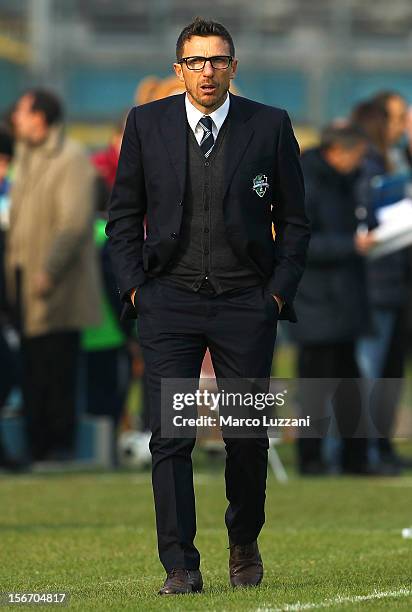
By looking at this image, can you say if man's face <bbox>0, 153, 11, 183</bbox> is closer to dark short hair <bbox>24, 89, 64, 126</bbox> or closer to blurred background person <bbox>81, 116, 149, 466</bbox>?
dark short hair <bbox>24, 89, 64, 126</bbox>

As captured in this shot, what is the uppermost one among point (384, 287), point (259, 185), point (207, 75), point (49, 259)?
point (207, 75)

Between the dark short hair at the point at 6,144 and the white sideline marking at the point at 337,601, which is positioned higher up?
the dark short hair at the point at 6,144

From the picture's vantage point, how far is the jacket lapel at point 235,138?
22.5 ft

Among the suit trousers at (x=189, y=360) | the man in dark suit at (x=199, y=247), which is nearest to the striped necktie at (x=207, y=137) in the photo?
the man in dark suit at (x=199, y=247)

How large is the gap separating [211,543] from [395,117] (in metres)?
5.37

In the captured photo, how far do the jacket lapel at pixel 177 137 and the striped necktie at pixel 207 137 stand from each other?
0.22 feet

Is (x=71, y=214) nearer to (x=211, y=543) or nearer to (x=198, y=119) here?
(x=211, y=543)

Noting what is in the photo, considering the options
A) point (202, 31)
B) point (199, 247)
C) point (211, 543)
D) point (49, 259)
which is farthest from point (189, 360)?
point (49, 259)

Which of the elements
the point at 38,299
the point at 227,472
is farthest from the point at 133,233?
the point at 38,299

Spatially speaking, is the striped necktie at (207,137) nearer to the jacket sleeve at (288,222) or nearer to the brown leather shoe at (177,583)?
the jacket sleeve at (288,222)

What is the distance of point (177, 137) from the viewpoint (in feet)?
22.6

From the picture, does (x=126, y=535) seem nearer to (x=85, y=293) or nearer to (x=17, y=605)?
(x=17, y=605)

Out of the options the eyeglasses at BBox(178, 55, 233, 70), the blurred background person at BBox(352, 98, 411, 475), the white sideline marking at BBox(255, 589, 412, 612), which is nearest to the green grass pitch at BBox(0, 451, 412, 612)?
the white sideline marking at BBox(255, 589, 412, 612)

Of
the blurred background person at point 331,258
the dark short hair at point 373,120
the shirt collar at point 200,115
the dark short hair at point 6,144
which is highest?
the shirt collar at point 200,115
